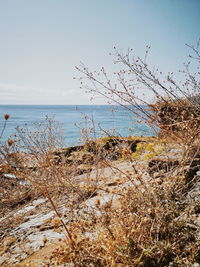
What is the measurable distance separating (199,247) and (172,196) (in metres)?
0.96

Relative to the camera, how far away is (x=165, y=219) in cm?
245

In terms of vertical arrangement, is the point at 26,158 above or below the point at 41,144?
below

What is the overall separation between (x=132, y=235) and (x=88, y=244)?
66 cm

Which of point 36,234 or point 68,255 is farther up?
→ point 68,255

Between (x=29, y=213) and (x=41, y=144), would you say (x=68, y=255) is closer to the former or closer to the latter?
(x=29, y=213)

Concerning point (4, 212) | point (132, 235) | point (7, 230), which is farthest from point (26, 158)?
point (132, 235)

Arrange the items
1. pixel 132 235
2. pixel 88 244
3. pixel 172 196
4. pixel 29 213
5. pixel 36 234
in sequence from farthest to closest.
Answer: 1. pixel 29 213
2. pixel 36 234
3. pixel 172 196
4. pixel 88 244
5. pixel 132 235

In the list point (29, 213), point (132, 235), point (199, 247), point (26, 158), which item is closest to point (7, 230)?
point (29, 213)

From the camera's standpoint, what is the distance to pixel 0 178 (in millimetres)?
6211

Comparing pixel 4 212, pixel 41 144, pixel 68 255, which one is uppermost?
pixel 41 144

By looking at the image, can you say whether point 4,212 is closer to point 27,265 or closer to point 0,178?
point 0,178

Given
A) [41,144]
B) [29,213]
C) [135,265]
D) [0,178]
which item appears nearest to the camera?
[135,265]

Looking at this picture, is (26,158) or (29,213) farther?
(26,158)

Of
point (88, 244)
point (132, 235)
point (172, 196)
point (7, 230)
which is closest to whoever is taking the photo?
point (132, 235)
